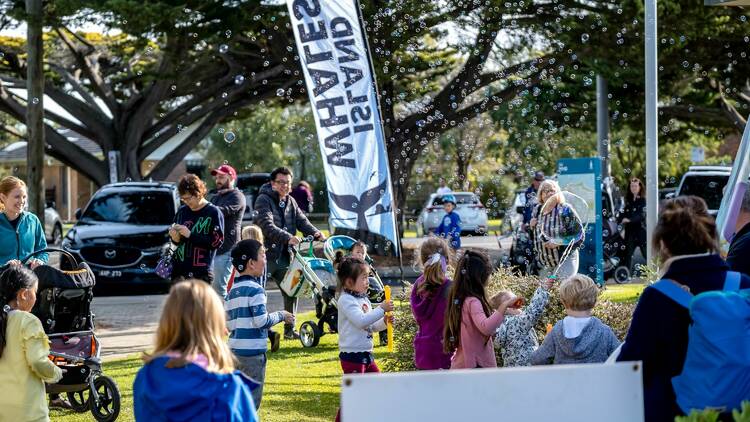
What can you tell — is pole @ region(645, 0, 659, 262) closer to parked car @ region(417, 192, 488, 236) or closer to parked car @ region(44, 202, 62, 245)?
parked car @ region(417, 192, 488, 236)

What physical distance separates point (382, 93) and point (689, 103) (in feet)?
40.1

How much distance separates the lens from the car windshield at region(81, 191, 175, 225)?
1903 centimetres

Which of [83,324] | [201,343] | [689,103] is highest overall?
[689,103]

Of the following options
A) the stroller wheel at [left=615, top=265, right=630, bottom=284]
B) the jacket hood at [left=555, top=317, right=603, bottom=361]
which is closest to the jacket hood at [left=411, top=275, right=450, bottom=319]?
the jacket hood at [left=555, top=317, right=603, bottom=361]

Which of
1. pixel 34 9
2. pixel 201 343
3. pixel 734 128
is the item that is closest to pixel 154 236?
pixel 34 9

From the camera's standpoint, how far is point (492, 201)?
14391mm

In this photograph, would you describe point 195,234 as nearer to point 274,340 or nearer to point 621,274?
point 274,340

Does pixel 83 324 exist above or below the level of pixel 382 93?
below

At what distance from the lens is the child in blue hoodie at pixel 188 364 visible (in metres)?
4.10

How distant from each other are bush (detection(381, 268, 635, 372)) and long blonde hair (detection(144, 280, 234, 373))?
3.96 meters

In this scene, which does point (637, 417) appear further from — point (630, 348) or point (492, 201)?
point (492, 201)

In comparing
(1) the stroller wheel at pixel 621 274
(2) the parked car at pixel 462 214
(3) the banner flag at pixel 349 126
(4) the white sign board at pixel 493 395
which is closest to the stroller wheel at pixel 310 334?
(3) the banner flag at pixel 349 126

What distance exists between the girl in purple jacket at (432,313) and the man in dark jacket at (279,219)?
4475mm

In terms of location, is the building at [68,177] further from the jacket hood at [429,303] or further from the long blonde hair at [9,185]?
the jacket hood at [429,303]
